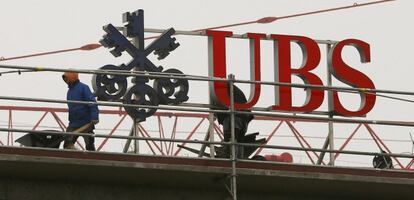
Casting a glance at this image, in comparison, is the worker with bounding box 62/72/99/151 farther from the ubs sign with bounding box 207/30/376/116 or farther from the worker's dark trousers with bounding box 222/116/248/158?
the ubs sign with bounding box 207/30/376/116

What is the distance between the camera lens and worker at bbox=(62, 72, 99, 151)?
30953mm

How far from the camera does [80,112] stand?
31.4 meters

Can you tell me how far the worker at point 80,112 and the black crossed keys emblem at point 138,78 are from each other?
4.27 ft

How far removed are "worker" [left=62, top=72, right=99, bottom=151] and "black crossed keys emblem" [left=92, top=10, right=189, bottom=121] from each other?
1.30 metres

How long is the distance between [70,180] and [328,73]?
334 inches

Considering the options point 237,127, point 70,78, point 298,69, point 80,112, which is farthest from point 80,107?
point 298,69

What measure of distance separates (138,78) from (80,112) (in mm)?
2722

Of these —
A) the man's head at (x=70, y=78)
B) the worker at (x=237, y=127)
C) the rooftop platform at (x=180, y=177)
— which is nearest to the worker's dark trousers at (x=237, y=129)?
the worker at (x=237, y=127)

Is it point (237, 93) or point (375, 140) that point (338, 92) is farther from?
point (375, 140)

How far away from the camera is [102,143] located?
122 ft

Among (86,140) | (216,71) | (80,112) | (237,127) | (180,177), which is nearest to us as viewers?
(180,177)

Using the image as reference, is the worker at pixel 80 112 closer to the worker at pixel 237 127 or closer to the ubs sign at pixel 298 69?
the worker at pixel 237 127

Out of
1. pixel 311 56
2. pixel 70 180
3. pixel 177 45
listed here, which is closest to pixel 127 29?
pixel 177 45

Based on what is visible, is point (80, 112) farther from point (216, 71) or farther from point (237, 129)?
point (216, 71)
